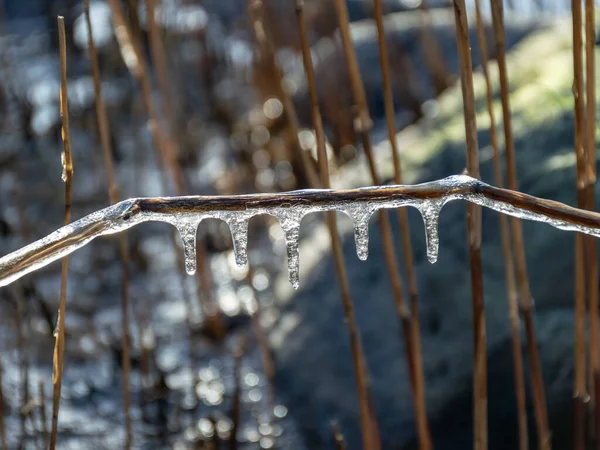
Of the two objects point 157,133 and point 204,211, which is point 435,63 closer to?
point 157,133

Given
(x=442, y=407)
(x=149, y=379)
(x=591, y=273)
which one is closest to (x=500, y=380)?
(x=442, y=407)

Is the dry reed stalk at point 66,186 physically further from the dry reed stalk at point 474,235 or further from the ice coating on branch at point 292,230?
the dry reed stalk at point 474,235

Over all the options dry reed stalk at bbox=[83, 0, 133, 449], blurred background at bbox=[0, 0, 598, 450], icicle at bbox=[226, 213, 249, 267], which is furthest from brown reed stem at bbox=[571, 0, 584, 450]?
dry reed stalk at bbox=[83, 0, 133, 449]

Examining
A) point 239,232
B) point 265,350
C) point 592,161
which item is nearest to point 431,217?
point 239,232

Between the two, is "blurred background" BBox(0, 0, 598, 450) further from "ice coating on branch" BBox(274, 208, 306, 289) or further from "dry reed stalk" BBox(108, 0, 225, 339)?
"ice coating on branch" BBox(274, 208, 306, 289)

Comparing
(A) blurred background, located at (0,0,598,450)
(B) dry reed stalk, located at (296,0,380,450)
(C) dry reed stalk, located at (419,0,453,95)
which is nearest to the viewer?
(B) dry reed stalk, located at (296,0,380,450)

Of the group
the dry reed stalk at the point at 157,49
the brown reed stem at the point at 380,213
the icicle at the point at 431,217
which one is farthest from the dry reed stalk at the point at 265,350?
the icicle at the point at 431,217
